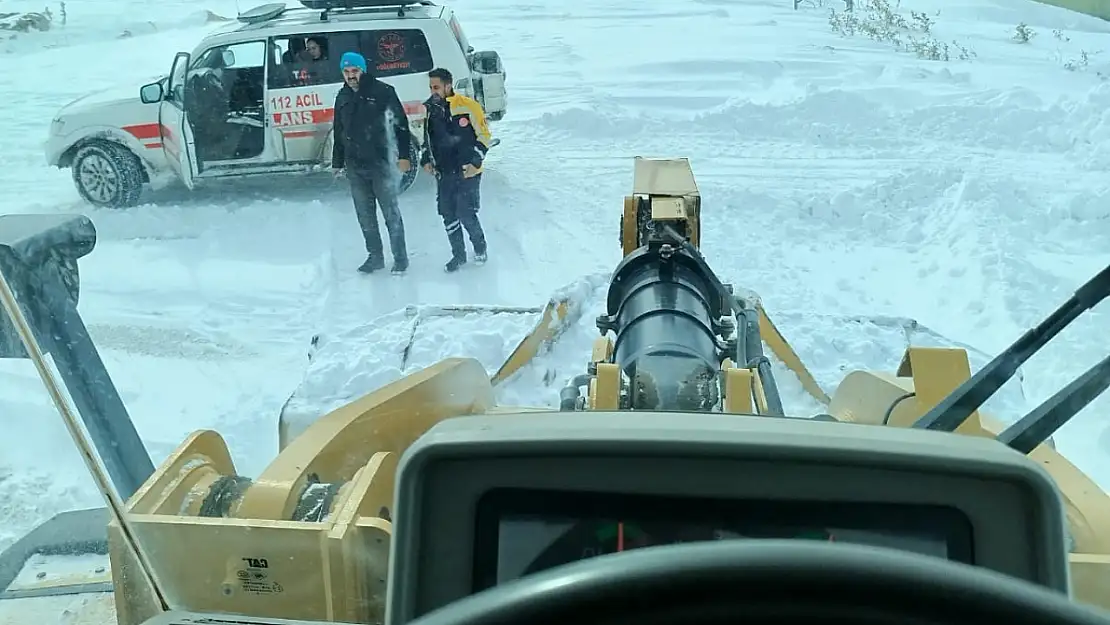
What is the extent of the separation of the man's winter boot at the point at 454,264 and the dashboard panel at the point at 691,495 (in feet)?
21.3

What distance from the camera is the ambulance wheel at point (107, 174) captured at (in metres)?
8.68

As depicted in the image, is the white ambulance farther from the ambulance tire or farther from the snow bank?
the snow bank

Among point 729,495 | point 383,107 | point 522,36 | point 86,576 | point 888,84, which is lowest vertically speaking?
point 86,576

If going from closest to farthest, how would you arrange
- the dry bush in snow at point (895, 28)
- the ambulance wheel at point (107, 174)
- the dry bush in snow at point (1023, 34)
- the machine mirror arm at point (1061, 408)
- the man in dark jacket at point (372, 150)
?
1. the machine mirror arm at point (1061, 408)
2. the man in dark jacket at point (372, 150)
3. the ambulance wheel at point (107, 174)
4. the dry bush in snow at point (895, 28)
5. the dry bush in snow at point (1023, 34)

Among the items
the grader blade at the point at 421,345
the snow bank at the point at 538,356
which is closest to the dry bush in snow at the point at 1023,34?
the snow bank at the point at 538,356

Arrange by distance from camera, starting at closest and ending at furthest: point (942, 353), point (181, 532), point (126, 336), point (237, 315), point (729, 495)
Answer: point (729, 495) < point (181, 532) < point (942, 353) < point (126, 336) < point (237, 315)

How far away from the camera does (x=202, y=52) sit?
341 inches

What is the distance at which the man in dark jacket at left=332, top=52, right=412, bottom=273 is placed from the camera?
6961mm

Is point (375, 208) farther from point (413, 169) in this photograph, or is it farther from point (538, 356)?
point (538, 356)

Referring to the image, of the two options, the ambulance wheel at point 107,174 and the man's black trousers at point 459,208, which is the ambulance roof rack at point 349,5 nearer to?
the ambulance wheel at point 107,174

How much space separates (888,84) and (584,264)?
22.4ft

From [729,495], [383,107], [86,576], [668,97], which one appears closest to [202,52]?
[383,107]

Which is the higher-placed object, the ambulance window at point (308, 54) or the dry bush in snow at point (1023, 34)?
the dry bush in snow at point (1023, 34)

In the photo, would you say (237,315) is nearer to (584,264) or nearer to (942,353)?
(584,264)
